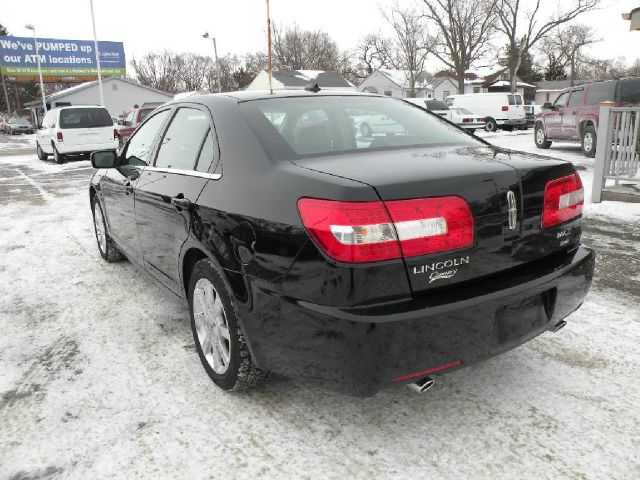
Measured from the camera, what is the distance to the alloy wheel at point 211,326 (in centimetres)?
263

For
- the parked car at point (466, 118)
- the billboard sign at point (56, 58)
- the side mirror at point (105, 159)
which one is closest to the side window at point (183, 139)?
the side mirror at point (105, 159)

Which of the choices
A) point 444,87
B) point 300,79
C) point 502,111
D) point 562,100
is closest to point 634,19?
point 562,100

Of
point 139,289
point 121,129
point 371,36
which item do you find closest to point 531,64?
point 371,36

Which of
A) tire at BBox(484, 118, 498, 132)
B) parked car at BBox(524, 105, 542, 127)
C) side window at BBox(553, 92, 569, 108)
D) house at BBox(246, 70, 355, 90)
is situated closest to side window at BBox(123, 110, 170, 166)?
side window at BBox(553, 92, 569, 108)

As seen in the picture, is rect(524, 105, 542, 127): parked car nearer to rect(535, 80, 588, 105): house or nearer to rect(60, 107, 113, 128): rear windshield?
rect(60, 107, 113, 128): rear windshield

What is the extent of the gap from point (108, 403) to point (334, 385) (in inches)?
50.7

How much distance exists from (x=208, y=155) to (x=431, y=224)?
1.34 m

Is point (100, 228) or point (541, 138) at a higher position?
point (541, 138)

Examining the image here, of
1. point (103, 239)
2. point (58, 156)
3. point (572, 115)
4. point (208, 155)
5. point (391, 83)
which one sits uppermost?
point (391, 83)

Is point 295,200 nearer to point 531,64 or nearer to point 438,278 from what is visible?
point 438,278

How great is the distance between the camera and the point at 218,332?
2678 millimetres

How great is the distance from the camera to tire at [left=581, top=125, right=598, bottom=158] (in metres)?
12.9

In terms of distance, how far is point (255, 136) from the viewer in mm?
2504

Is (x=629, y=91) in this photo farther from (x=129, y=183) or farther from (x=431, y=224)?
(x=431, y=224)
